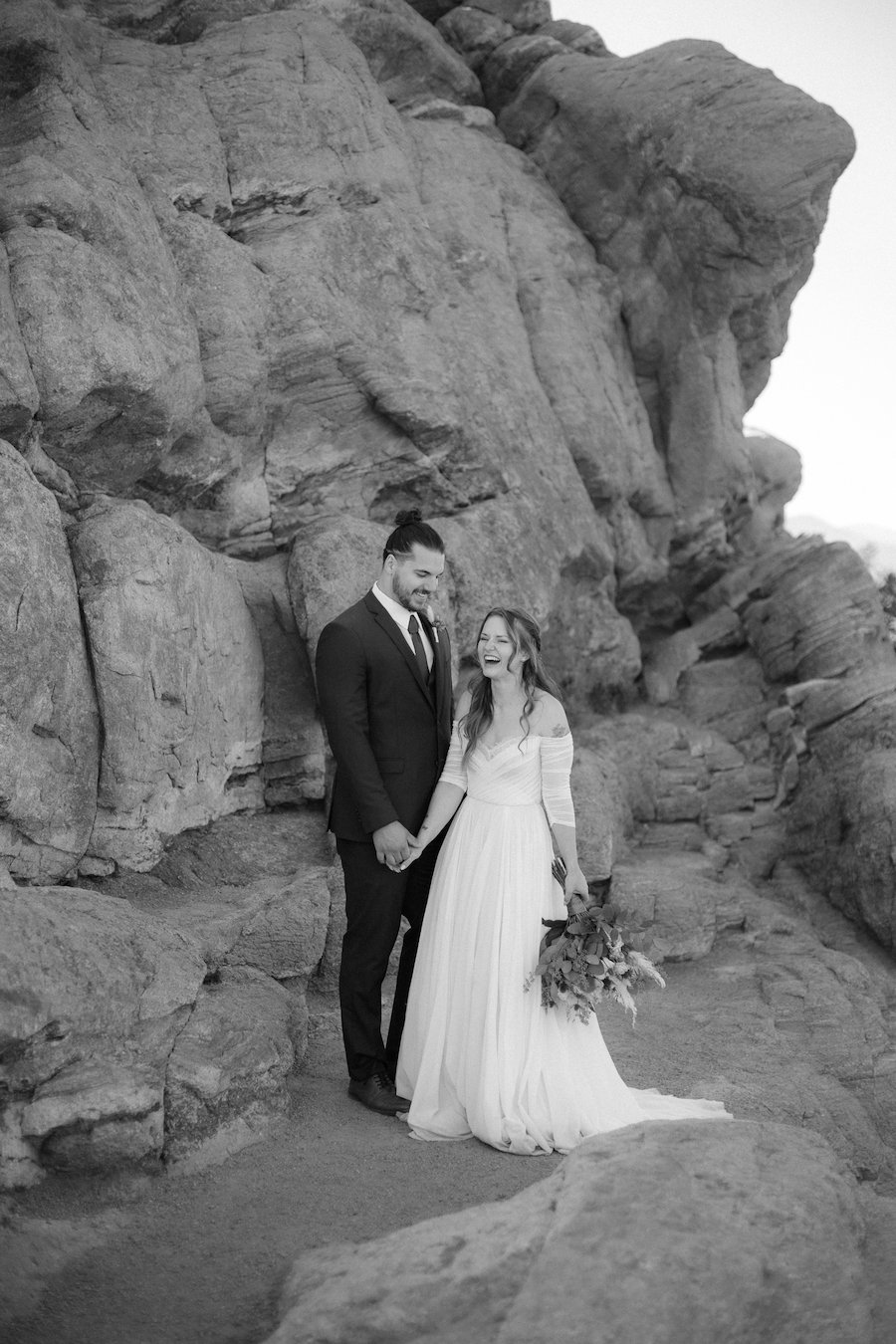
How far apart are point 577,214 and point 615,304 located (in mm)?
1238

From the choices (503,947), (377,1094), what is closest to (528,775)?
(503,947)

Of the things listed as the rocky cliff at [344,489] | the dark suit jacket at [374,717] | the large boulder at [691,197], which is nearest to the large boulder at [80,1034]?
the rocky cliff at [344,489]

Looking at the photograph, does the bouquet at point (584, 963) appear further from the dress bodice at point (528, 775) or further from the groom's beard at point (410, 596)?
the groom's beard at point (410, 596)

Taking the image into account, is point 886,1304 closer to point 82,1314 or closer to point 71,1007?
point 82,1314

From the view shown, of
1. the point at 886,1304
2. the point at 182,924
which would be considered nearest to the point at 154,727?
the point at 182,924

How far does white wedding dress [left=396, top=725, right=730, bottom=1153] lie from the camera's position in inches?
223

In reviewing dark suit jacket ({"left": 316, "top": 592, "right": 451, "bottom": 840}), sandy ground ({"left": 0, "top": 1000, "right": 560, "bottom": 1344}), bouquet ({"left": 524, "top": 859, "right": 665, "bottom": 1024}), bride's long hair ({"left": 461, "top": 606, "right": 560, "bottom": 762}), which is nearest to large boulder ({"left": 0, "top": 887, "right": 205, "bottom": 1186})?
sandy ground ({"left": 0, "top": 1000, "right": 560, "bottom": 1344})

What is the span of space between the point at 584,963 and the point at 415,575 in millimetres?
2289

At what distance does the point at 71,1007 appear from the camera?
17.2ft

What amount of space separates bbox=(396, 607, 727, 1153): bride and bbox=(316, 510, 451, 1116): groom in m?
0.19

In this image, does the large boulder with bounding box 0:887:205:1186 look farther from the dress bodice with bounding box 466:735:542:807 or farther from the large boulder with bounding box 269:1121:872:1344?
the dress bodice with bounding box 466:735:542:807

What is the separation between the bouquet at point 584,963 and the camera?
5668 mm

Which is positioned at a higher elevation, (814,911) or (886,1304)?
(886,1304)

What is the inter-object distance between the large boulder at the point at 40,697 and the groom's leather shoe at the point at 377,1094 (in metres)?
2.15
